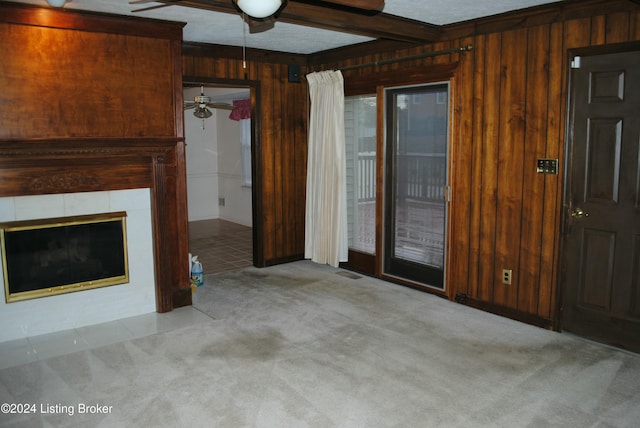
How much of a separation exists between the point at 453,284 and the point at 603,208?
4.67ft

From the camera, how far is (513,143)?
4.05 m

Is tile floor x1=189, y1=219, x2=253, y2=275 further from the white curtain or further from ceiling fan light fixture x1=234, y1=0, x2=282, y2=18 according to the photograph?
ceiling fan light fixture x1=234, y1=0, x2=282, y2=18

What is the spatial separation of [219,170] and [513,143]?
5898 mm

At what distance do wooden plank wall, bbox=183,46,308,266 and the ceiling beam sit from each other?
5.70 ft

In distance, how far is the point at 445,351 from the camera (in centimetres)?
354

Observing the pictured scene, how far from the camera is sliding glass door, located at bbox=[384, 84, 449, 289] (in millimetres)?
4688

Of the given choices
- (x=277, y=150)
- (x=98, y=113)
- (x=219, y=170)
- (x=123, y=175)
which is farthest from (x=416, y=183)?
(x=219, y=170)

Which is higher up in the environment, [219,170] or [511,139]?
[511,139]

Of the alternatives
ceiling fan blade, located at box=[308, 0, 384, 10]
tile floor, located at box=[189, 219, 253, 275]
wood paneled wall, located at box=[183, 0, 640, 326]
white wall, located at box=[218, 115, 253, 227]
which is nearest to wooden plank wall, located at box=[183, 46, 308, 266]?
tile floor, located at box=[189, 219, 253, 275]

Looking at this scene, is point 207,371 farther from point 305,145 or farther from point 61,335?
point 305,145

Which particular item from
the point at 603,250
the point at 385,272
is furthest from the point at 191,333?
the point at 603,250

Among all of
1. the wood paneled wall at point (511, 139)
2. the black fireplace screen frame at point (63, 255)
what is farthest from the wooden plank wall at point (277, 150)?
the black fireplace screen frame at point (63, 255)

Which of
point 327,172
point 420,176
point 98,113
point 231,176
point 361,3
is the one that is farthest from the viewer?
point 231,176

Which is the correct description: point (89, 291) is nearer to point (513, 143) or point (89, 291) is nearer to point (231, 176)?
point (513, 143)
